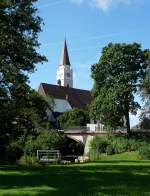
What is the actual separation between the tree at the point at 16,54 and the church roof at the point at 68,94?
89.2m

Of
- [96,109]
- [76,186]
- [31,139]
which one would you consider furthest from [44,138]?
[76,186]

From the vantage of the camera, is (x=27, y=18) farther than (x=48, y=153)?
No

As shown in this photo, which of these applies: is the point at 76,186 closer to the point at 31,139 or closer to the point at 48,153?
the point at 48,153

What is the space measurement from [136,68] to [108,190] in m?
53.6

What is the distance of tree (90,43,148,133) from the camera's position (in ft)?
226

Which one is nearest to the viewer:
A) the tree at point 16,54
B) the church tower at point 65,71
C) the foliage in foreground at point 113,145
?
the tree at point 16,54

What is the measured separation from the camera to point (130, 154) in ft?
212

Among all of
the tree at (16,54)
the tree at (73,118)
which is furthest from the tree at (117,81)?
the tree at (16,54)

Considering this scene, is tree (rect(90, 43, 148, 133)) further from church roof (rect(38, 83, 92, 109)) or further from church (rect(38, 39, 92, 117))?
church roof (rect(38, 83, 92, 109))

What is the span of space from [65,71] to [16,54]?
493 ft

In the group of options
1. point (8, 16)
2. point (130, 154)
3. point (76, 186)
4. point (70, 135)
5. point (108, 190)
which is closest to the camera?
point (108, 190)

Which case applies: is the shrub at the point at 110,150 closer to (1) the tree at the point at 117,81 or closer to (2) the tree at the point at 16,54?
(1) the tree at the point at 117,81

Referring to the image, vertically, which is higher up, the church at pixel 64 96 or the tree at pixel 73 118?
the church at pixel 64 96

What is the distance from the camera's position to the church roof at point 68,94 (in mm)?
A: 122562
